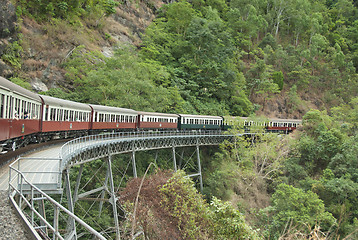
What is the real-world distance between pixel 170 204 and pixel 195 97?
109 ft

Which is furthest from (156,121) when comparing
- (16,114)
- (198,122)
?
(16,114)

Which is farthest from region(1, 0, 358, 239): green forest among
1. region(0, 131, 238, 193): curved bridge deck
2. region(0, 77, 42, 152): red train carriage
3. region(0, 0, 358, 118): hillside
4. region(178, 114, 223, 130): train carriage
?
region(0, 77, 42, 152): red train carriage

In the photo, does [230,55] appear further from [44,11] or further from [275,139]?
[44,11]

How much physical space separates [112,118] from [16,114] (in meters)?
14.3

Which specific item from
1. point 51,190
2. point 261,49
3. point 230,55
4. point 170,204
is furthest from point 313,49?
point 51,190

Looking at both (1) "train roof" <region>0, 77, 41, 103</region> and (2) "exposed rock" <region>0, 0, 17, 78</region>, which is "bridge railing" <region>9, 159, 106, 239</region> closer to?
(1) "train roof" <region>0, 77, 41, 103</region>

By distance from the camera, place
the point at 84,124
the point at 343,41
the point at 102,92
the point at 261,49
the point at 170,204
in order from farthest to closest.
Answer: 1. the point at 343,41
2. the point at 261,49
3. the point at 102,92
4. the point at 84,124
5. the point at 170,204

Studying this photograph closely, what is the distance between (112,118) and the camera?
2694 centimetres

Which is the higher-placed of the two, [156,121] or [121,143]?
[156,121]

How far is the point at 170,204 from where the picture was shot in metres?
14.5

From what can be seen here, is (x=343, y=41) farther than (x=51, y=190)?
Yes

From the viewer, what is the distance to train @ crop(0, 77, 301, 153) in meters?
12.0

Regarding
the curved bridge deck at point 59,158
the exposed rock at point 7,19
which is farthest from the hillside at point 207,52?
the curved bridge deck at point 59,158

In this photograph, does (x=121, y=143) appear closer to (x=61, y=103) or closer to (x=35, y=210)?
(x=61, y=103)
